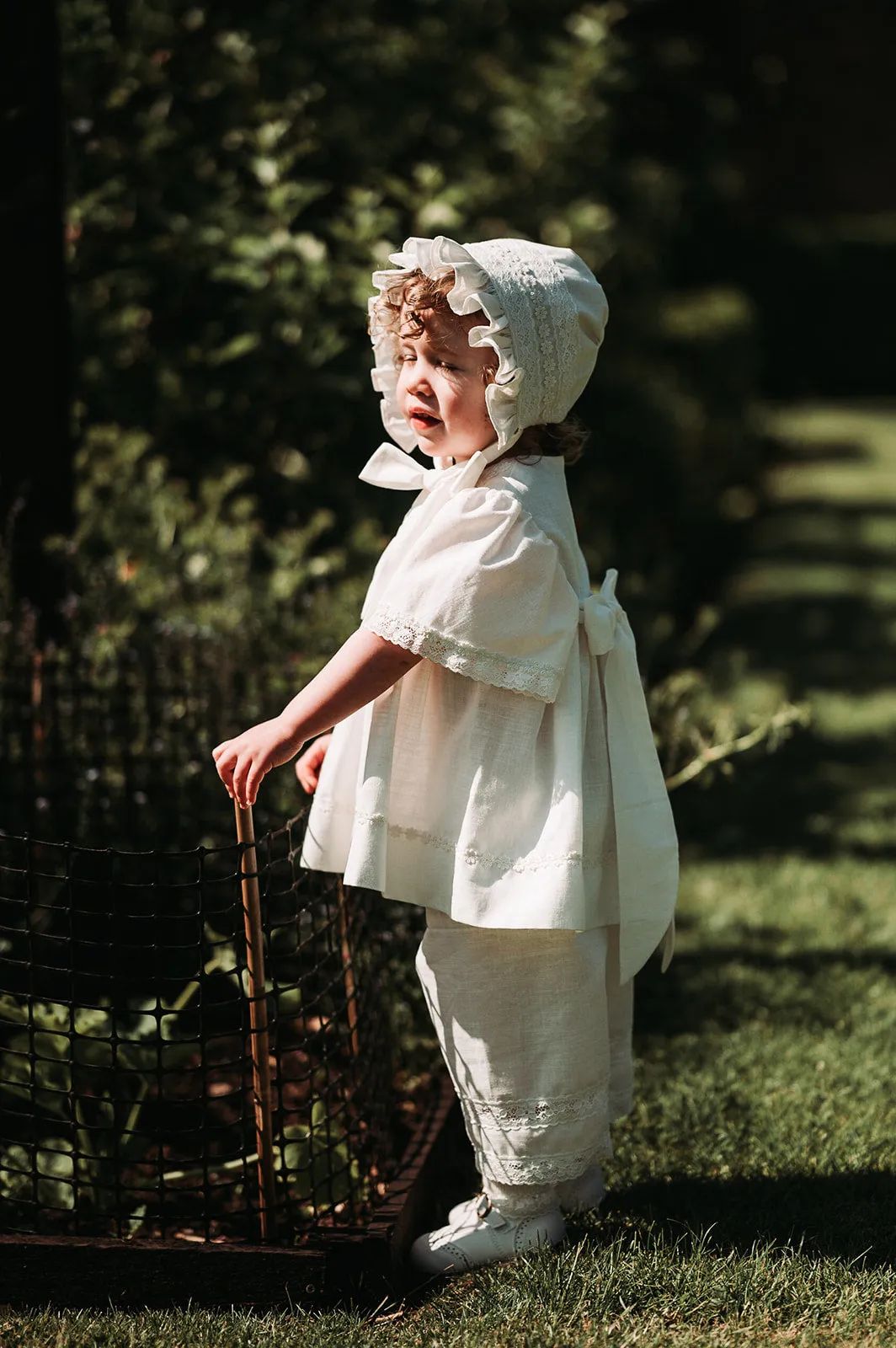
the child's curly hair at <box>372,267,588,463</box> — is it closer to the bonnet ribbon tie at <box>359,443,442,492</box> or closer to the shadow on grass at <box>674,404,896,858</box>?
the bonnet ribbon tie at <box>359,443,442,492</box>

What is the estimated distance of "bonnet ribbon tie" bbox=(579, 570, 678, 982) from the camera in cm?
216

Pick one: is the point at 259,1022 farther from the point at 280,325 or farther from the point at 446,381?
the point at 280,325

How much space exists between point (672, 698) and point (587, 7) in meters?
5.23

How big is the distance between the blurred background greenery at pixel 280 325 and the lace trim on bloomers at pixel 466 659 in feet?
4.18

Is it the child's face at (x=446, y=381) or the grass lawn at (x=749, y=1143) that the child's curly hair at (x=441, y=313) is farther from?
the grass lawn at (x=749, y=1143)

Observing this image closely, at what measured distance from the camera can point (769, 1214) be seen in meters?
2.39

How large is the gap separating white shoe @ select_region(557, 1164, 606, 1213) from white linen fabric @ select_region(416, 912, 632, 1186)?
7.7 inches

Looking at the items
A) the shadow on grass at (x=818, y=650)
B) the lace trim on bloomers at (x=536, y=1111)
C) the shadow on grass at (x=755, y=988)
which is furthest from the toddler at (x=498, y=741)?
the shadow on grass at (x=818, y=650)

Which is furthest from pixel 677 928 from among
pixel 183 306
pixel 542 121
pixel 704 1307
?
pixel 542 121

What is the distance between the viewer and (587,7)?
24.0ft

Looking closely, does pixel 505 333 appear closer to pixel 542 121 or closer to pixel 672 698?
pixel 672 698

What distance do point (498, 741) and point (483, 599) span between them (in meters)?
0.22

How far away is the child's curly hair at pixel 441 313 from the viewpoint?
207 cm

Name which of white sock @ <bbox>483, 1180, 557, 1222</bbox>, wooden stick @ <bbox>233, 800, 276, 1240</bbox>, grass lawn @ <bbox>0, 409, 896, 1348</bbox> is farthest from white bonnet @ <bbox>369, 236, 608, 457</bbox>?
grass lawn @ <bbox>0, 409, 896, 1348</bbox>
